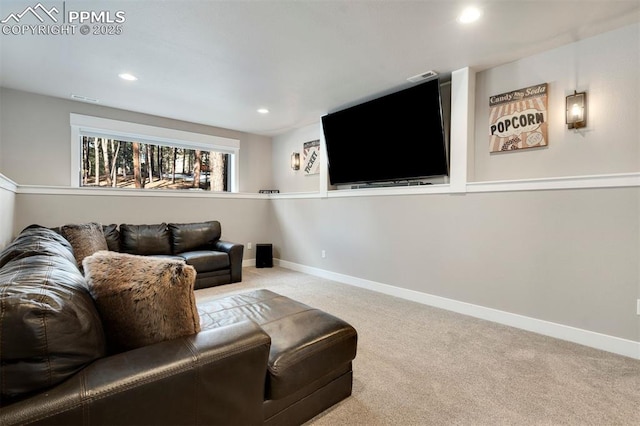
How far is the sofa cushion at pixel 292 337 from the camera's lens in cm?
139

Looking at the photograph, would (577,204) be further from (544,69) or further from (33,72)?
(33,72)

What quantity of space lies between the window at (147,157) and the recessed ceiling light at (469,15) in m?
4.28

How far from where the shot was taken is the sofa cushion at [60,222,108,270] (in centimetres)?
325

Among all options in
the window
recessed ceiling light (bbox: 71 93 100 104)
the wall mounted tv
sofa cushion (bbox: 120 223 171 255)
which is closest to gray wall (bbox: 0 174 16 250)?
the window

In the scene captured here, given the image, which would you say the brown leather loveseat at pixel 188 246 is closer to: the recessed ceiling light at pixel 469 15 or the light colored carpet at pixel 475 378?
the light colored carpet at pixel 475 378

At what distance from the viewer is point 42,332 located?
840 millimetres

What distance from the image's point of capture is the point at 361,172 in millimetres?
4156

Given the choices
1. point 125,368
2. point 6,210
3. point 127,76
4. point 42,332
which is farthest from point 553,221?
point 6,210

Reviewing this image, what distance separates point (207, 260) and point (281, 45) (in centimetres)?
285

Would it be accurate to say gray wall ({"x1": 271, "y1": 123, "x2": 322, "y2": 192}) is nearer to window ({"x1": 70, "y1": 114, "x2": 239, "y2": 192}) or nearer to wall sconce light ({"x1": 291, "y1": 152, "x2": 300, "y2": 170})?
wall sconce light ({"x1": 291, "y1": 152, "x2": 300, "y2": 170})

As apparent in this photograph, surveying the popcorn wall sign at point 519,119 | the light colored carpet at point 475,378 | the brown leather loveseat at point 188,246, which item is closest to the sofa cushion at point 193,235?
the brown leather loveseat at point 188,246

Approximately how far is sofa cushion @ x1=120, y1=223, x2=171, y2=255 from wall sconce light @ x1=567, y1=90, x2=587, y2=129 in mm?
4896

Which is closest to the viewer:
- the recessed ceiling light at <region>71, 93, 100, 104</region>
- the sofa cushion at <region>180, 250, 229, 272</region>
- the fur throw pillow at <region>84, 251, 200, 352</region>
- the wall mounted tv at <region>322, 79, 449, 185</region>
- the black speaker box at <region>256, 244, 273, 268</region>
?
the fur throw pillow at <region>84, 251, 200, 352</region>

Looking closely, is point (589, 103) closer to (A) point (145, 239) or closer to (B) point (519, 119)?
(B) point (519, 119)
